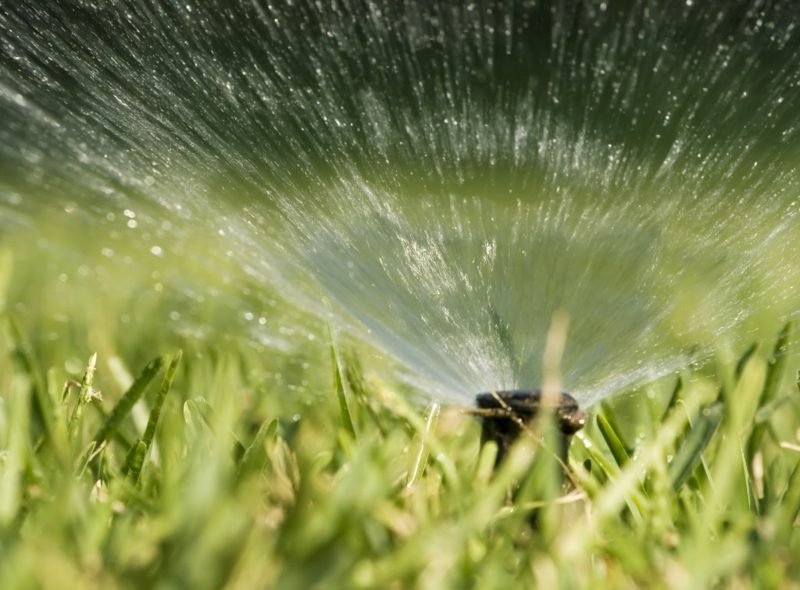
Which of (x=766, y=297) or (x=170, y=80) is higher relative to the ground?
(x=170, y=80)

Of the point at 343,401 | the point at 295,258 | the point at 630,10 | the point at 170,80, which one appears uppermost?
the point at 630,10

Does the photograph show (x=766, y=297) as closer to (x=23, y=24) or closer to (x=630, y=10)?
(x=630, y=10)

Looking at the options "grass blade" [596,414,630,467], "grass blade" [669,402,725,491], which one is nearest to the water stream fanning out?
"grass blade" [596,414,630,467]

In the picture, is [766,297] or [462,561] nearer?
[462,561]

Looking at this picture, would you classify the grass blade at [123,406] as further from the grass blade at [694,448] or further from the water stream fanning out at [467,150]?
the grass blade at [694,448]

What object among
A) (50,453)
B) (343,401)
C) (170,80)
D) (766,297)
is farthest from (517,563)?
(766,297)

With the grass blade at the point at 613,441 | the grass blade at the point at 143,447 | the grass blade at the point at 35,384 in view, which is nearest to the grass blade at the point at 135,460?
the grass blade at the point at 143,447
